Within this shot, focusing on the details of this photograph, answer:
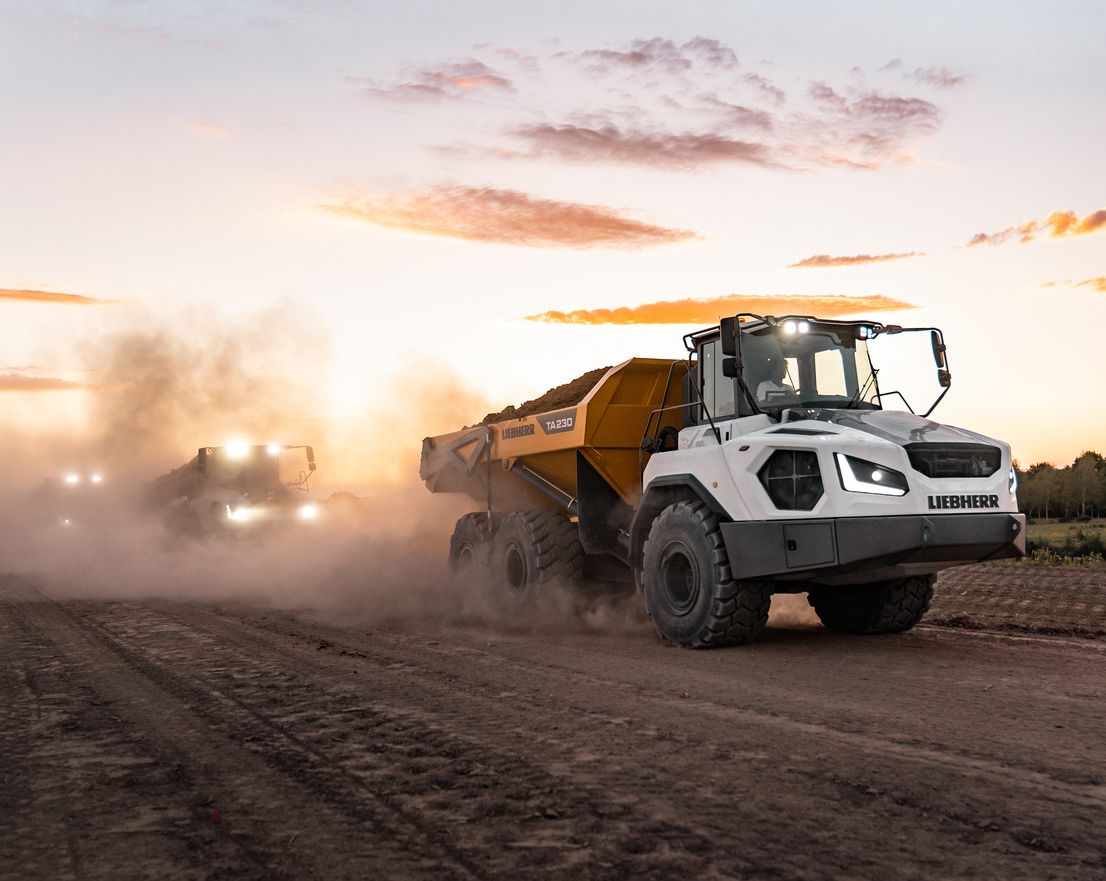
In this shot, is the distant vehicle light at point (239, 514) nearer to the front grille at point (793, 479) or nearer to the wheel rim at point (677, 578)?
the wheel rim at point (677, 578)

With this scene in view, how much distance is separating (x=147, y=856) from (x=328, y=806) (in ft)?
2.62

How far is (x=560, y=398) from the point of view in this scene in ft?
39.3

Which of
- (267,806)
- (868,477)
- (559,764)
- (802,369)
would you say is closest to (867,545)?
(868,477)

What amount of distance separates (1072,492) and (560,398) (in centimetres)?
12156

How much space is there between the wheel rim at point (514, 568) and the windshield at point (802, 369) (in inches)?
159

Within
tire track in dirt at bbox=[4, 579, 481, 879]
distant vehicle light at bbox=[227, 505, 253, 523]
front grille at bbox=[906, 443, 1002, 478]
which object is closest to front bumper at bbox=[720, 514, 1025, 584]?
front grille at bbox=[906, 443, 1002, 478]

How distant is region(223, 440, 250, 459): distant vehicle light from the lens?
23625 mm

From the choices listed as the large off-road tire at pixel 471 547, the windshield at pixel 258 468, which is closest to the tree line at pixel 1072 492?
the windshield at pixel 258 468

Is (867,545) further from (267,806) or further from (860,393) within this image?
(267,806)

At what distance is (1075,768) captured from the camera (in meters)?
4.87

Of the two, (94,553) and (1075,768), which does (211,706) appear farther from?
(94,553)

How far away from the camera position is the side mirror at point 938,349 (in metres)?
9.15

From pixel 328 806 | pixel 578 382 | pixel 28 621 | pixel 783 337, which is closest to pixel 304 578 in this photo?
pixel 28 621

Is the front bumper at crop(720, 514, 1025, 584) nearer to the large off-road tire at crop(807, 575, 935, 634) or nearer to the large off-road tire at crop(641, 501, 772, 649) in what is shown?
the large off-road tire at crop(641, 501, 772, 649)
